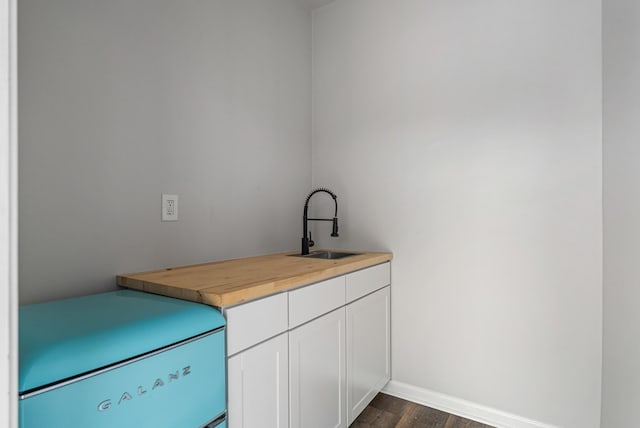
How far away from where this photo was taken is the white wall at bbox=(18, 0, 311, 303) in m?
1.16

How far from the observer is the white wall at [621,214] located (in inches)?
48.3

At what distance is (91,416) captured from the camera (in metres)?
0.73

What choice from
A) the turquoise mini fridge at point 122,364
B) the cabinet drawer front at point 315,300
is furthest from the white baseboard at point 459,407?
the turquoise mini fridge at point 122,364

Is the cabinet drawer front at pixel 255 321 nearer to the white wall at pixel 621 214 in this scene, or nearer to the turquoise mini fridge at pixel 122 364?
the turquoise mini fridge at pixel 122 364

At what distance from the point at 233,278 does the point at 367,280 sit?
842mm

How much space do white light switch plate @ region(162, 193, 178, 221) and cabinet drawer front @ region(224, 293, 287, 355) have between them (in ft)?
2.19

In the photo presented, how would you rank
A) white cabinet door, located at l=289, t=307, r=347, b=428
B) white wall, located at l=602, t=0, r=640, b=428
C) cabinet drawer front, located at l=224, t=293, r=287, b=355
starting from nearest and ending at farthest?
cabinet drawer front, located at l=224, t=293, r=287, b=355 < white wall, located at l=602, t=0, r=640, b=428 < white cabinet door, located at l=289, t=307, r=347, b=428

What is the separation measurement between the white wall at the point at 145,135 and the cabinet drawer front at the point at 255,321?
24.2 inches

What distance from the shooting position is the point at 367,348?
1858mm
